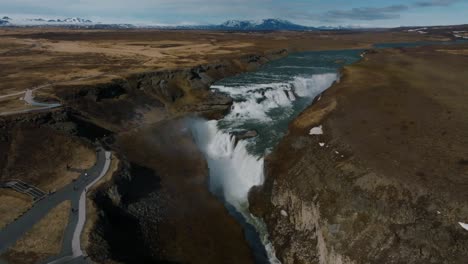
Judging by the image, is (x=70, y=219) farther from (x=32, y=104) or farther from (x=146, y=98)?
(x=146, y=98)

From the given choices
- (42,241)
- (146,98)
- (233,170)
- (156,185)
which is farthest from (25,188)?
(146,98)

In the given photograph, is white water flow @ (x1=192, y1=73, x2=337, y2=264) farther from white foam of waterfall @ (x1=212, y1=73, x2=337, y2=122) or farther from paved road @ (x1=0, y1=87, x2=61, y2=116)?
paved road @ (x1=0, y1=87, x2=61, y2=116)

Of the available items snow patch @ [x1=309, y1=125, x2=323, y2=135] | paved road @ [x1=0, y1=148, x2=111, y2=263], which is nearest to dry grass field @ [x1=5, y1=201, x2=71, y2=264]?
paved road @ [x1=0, y1=148, x2=111, y2=263]

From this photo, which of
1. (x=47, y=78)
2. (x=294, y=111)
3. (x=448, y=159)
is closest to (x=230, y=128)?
(x=294, y=111)

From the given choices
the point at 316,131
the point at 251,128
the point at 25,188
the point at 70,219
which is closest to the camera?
the point at 70,219

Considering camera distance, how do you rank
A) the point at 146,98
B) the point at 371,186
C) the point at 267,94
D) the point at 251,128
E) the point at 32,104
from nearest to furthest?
the point at 371,186
the point at 32,104
the point at 251,128
the point at 146,98
the point at 267,94

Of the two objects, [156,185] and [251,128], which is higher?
[251,128]
